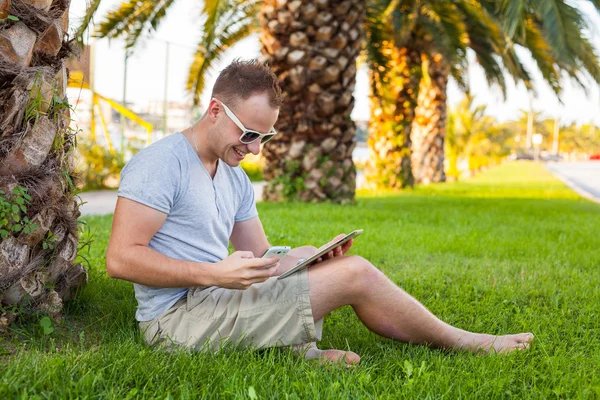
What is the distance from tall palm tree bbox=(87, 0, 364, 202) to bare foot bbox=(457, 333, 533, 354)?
7341 mm

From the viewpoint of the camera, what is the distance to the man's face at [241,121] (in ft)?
10.0

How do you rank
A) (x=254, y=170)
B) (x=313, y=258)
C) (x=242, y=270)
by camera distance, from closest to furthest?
(x=242, y=270) → (x=313, y=258) → (x=254, y=170)

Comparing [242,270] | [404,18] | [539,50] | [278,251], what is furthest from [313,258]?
[539,50]

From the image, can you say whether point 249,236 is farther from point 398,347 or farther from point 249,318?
point 398,347

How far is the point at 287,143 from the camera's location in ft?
35.0

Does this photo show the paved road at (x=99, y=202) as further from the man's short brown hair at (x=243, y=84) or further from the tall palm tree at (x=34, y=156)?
the man's short brown hair at (x=243, y=84)

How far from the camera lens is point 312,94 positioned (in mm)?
10375

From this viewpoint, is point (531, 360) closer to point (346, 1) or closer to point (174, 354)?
point (174, 354)

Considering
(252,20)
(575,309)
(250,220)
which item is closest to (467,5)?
(252,20)

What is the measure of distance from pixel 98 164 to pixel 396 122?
21.5ft

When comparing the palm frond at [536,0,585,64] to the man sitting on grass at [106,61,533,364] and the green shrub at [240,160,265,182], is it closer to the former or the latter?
the man sitting on grass at [106,61,533,364]

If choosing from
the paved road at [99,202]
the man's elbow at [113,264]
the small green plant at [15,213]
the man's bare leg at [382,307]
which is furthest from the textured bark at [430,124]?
the man's elbow at [113,264]

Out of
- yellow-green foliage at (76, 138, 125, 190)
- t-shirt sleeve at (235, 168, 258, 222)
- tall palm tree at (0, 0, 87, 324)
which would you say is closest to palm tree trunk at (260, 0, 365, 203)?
yellow-green foliage at (76, 138, 125, 190)

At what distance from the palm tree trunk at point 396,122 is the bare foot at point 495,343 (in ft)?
40.3
